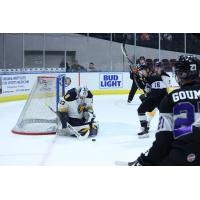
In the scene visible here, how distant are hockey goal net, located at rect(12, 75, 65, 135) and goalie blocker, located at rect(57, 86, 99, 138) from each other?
19.0 inches

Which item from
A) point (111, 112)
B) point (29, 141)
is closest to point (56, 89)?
point (29, 141)

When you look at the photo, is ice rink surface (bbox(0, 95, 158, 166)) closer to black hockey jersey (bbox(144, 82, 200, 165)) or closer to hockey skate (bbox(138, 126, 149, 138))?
hockey skate (bbox(138, 126, 149, 138))

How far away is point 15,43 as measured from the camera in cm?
1397

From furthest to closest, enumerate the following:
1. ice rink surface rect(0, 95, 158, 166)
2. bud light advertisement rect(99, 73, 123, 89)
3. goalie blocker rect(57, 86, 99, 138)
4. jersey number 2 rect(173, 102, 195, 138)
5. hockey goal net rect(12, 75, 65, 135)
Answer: bud light advertisement rect(99, 73, 123, 89) → hockey goal net rect(12, 75, 65, 135) → goalie blocker rect(57, 86, 99, 138) → ice rink surface rect(0, 95, 158, 166) → jersey number 2 rect(173, 102, 195, 138)

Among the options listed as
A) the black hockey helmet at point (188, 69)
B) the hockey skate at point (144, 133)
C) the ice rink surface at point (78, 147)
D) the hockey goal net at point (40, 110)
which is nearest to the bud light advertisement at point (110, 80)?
the ice rink surface at point (78, 147)

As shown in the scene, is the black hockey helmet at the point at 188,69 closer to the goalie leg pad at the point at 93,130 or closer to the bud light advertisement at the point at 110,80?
the goalie leg pad at the point at 93,130

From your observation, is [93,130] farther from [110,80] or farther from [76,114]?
[110,80]

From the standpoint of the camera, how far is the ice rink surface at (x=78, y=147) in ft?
13.5

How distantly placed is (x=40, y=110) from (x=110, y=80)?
239 inches

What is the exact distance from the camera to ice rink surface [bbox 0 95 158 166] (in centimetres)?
412

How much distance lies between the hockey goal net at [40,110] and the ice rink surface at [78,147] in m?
0.28

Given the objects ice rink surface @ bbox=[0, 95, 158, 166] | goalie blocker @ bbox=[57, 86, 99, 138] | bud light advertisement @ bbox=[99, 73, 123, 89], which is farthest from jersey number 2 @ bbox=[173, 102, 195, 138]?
bud light advertisement @ bbox=[99, 73, 123, 89]

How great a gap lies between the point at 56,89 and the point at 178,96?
13.5 feet

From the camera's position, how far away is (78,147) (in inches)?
188
